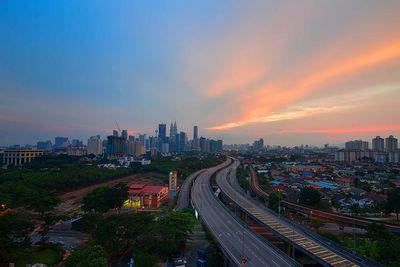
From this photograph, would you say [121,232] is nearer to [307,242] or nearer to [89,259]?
[89,259]

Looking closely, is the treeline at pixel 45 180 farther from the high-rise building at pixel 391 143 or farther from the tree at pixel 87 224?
the high-rise building at pixel 391 143

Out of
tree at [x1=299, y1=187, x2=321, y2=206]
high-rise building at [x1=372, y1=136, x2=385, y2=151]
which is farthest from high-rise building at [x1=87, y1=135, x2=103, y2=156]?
high-rise building at [x1=372, y1=136, x2=385, y2=151]

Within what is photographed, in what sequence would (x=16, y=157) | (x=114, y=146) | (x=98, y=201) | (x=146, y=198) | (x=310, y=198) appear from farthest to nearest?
(x=114, y=146), (x=16, y=157), (x=146, y=198), (x=310, y=198), (x=98, y=201)

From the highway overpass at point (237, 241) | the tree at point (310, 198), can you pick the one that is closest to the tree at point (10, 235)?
the highway overpass at point (237, 241)

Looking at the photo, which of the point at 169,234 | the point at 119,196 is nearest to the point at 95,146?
the point at 119,196

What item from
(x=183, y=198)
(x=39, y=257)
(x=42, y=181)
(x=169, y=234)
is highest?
(x=42, y=181)

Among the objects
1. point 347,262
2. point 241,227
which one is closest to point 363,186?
point 241,227
